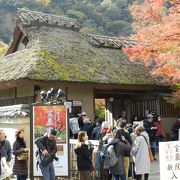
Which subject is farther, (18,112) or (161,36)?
(161,36)

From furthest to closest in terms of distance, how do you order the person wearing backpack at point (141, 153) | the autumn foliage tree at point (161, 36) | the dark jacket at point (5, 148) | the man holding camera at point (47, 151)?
the autumn foliage tree at point (161, 36) < the person wearing backpack at point (141, 153) < the dark jacket at point (5, 148) < the man holding camera at point (47, 151)

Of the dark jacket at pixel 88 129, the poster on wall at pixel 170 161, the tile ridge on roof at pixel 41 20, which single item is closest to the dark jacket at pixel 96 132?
the dark jacket at pixel 88 129

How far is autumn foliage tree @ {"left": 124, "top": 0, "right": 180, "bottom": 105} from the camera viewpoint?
13500 millimetres

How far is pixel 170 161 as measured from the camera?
6.19 metres

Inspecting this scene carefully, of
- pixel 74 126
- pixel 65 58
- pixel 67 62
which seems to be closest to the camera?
pixel 74 126

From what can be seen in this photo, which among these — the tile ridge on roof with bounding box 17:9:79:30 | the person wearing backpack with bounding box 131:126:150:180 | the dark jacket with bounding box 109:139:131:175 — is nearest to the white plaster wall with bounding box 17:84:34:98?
the tile ridge on roof with bounding box 17:9:79:30

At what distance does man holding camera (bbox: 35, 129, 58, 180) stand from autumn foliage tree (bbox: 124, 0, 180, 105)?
7.69 meters

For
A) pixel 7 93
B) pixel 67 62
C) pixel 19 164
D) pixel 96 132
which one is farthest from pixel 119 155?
pixel 7 93

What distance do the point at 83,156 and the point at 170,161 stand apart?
2136 millimetres

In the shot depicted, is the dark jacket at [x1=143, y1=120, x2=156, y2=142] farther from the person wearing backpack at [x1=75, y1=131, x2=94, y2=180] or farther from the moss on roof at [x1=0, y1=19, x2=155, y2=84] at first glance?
the person wearing backpack at [x1=75, y1=131, x2=94, y2=180]

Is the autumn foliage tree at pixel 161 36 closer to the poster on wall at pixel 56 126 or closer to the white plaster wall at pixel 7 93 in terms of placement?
the white plaster wall at pixel 7 93

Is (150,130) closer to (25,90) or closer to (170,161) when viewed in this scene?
(25,90)

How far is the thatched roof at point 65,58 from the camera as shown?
1403cm

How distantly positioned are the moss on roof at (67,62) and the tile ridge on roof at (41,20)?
315mm
